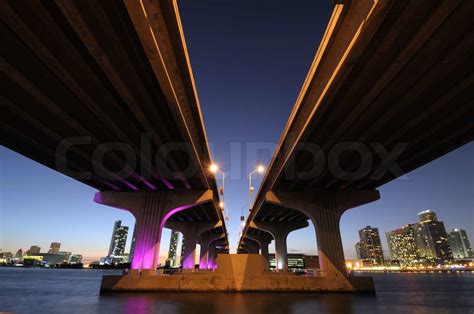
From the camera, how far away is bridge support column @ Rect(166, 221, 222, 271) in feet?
161

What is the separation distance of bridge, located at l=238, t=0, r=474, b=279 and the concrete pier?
1533mm

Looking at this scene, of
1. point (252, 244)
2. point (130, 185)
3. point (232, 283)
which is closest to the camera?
point (232, 283)

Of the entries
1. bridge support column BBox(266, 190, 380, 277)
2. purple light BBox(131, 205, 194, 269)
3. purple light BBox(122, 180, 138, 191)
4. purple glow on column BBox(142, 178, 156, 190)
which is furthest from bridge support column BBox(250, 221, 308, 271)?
purple light BBox(122, 180, 138, 191)

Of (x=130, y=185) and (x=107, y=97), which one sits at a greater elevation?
(x=107, y=97)

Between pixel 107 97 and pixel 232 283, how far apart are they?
17522 millimetres

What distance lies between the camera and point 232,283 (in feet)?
72.8

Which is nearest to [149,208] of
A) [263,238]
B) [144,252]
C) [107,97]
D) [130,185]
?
[130,185]

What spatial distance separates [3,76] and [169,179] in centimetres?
1537

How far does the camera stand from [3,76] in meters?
11.4

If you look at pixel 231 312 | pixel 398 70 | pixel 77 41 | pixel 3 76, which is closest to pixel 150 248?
pixel 231 312

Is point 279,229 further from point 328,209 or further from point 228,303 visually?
point 228,303

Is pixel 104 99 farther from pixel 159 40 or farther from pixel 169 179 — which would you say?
pixel 169 179

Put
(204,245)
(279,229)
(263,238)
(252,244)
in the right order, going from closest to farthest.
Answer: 1. (279,229)
2. (204,245)
3. (263,238)
4. (252,244)

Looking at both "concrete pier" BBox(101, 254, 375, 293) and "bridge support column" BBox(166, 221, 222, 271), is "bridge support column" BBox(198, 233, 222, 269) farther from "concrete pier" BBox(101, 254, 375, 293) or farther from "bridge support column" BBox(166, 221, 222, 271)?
"concrete pier" BBox(101, 254, 375, 293)
